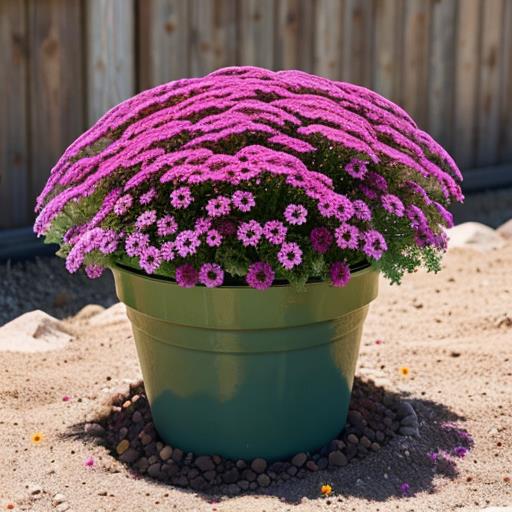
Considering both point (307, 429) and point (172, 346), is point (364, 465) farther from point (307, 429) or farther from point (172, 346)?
point (172, 346)

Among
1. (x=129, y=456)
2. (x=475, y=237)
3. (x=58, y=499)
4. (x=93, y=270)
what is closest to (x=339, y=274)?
(x=93, y=270)

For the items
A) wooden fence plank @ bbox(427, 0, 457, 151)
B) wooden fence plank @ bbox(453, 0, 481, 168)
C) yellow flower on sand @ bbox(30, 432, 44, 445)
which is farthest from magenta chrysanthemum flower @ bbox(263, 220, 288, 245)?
wooden fence plank @ bbox(453, 0, 481, 168)

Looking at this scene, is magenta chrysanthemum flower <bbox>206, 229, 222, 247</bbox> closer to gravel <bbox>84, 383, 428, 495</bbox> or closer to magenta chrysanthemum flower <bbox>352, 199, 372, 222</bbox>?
magenta chrysanthemum flower <bbox>352, 199, 372, 222</bbox>

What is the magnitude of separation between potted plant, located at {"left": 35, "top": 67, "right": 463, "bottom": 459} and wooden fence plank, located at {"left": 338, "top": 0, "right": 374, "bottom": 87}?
322 cm

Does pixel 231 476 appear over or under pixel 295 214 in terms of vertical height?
under

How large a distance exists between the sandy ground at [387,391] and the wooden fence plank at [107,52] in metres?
1.30

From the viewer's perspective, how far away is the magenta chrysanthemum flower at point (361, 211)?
303cm

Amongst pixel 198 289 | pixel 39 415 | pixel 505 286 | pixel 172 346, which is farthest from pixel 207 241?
pixel 505 286

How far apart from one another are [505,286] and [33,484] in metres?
2.79

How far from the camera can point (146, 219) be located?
3033 mm

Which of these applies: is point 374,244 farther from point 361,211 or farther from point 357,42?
point 357,42

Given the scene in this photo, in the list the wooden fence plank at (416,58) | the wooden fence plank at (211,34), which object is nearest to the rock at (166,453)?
the wooden fence plank at (211,34)

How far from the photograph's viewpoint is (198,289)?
3.06 m

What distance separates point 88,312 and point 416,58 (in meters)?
2.99
